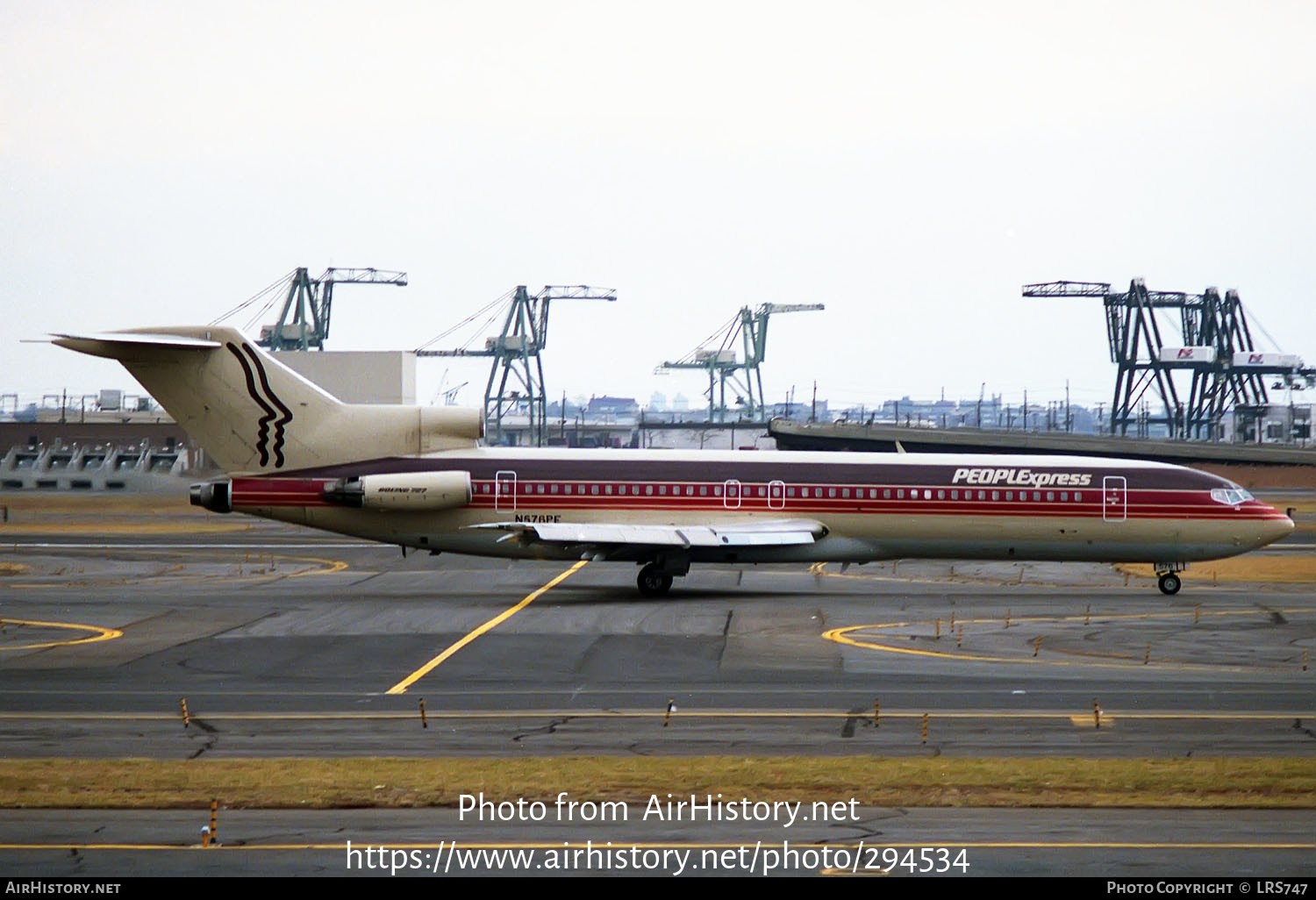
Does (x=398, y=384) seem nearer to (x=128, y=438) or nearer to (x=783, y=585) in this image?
(x=128, y=438)

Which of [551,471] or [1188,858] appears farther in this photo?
[551,471]

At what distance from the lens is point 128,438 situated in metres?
126

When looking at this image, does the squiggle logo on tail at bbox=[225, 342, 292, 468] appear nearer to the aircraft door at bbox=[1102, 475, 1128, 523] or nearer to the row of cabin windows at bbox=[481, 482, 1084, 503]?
the row of cabin windows at bbox=[481, 482, 1084, 503]

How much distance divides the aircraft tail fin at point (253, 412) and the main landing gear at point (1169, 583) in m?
21.4

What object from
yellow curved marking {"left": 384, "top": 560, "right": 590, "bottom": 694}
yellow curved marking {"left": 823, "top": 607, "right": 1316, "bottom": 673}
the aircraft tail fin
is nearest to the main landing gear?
yellow curved marking {"left": 823, "top": 607, "right": 1316, "bottom": 673}

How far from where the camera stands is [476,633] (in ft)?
104

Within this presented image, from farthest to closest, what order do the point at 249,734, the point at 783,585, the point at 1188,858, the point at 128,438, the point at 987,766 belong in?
the point at 128,438 < the point at 783,585 < the point at 249,734 < the point at 987,766 < the point at 1188,858

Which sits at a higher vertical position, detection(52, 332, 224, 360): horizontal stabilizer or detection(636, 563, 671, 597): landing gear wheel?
detection(52, 332, 224, 360): horizontal stabilizer

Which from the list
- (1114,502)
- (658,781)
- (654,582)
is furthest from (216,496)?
(1114,502)

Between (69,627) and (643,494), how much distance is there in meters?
15.2

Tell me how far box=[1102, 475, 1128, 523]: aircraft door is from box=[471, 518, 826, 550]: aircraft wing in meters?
8.10

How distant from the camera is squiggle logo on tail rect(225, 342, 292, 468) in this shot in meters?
39.0

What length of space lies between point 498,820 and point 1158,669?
15.9 metres

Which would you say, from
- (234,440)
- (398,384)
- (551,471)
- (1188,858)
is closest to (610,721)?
(1188,858)
